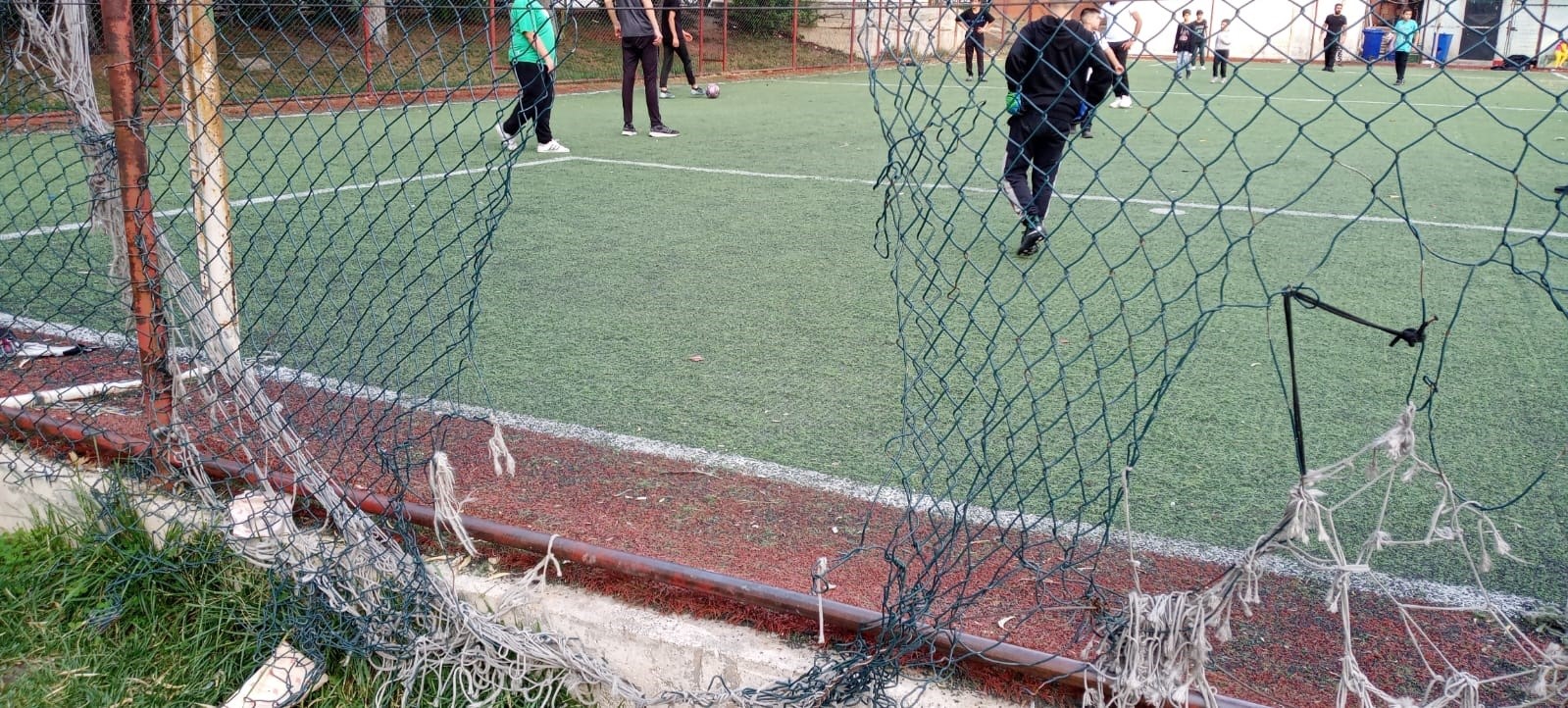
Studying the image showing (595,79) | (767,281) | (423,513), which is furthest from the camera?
(595,79)

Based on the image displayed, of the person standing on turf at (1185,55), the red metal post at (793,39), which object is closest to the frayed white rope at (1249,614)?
the person standing on turf at (1185,55)

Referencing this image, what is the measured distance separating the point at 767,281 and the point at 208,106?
3093 mm

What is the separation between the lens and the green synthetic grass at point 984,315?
2.96 m

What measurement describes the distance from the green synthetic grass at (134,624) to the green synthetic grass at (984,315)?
2.15 feet

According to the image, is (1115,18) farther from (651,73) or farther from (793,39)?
(793,39)

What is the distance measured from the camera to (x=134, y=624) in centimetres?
288

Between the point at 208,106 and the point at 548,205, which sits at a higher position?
the point at 208,106

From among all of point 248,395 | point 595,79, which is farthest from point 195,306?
point 595,79

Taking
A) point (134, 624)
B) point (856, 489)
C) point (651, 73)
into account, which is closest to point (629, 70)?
point (651, 73)

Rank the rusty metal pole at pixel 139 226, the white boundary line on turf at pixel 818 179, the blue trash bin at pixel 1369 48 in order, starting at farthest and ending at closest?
the white boundary line on turf at pixel 818 179
the rusty metal pole at pixel 139 226
the blue trash bin at pixel 1369 48

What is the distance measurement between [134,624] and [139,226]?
3.33 feet

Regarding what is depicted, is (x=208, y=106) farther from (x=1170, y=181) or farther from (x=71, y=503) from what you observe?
(x=1170, y=181)

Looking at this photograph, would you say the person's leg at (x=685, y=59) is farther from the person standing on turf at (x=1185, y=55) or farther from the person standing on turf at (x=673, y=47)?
the person standing on turf at (x=1185, y=55)

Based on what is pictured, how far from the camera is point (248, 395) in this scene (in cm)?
313
